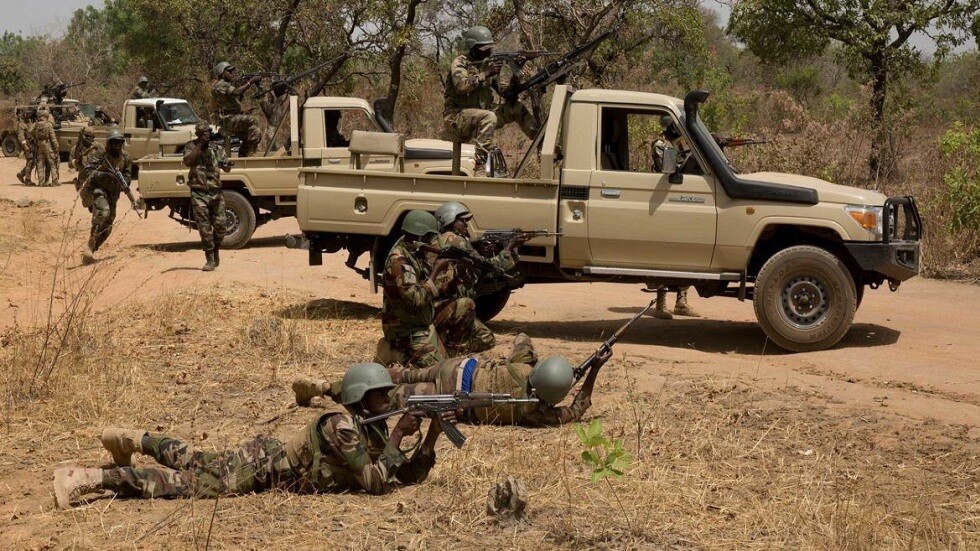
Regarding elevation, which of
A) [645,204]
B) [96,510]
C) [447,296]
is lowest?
[96,510]

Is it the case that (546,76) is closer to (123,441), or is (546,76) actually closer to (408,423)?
(408,423)

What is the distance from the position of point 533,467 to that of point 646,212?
3.40 metres

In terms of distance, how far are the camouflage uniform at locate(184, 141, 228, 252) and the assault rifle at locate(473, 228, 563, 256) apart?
506 centimetres

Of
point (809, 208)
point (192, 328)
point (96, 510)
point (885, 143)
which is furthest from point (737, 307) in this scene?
→ point (96, 510)

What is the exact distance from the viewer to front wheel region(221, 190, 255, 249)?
15273mm

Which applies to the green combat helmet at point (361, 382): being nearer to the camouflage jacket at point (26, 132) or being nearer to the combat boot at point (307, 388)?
the combat boot at point (307, 388)

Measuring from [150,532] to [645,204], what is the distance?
498cm

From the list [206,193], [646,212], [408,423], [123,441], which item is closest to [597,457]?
[408,423]

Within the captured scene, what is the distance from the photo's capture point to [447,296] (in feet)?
29.1

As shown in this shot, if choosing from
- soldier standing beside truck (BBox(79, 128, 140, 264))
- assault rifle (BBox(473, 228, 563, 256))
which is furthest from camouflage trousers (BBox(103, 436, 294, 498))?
soldier standing beside truck (BBox(79, 128, 140, 264))

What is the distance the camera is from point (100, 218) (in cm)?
1455

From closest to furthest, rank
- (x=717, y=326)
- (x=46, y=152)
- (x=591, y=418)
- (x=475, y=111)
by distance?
(x=591, y=418) → (x=475, y=111) → (x=717, y=326) → (x=46, y=152)

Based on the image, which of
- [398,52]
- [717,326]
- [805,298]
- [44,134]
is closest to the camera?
[805,298]

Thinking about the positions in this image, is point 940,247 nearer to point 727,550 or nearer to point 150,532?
point 727,550
